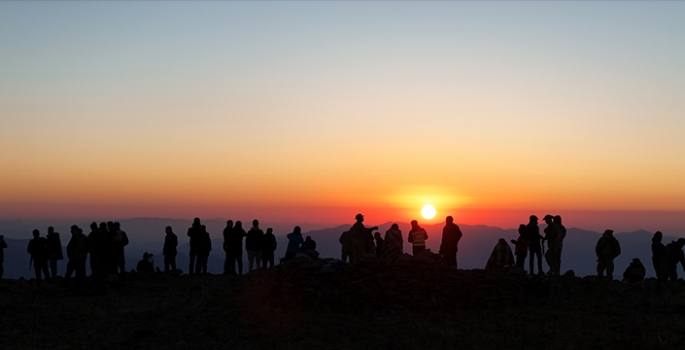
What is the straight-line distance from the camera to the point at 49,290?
26172mm

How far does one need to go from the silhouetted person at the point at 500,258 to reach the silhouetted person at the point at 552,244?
5.35ft

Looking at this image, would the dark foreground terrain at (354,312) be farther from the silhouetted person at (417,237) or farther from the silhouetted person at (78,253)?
the silhouetted person at (417,237)

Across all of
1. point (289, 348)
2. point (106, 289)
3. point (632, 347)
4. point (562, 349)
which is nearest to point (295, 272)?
point (289, 348)

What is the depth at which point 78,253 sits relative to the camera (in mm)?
26000

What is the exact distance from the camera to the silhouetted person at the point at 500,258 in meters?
26.9

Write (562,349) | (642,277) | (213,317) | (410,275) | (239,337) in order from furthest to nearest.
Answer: (642,277) < (410,275) < (213,317) < (239,337) < (562,349)

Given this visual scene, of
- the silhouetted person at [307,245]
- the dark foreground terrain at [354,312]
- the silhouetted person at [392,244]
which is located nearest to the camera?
the dark foreground terrain at [354,312]

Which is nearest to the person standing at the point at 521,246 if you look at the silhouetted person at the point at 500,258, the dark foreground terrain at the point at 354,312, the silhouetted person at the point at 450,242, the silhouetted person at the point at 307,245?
the silhouetted person at the point at 500,258

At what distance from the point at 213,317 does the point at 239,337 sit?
220 cm

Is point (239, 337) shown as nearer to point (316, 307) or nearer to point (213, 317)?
point (213, 317)

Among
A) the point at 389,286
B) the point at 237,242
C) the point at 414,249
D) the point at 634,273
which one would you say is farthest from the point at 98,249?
the point at 634,273

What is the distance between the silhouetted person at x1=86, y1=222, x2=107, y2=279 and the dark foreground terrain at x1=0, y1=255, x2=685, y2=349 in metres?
0.93

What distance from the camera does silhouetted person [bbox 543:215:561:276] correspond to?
83.6 feet

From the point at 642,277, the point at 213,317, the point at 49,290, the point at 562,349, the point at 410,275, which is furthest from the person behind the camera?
the point at 642,277
